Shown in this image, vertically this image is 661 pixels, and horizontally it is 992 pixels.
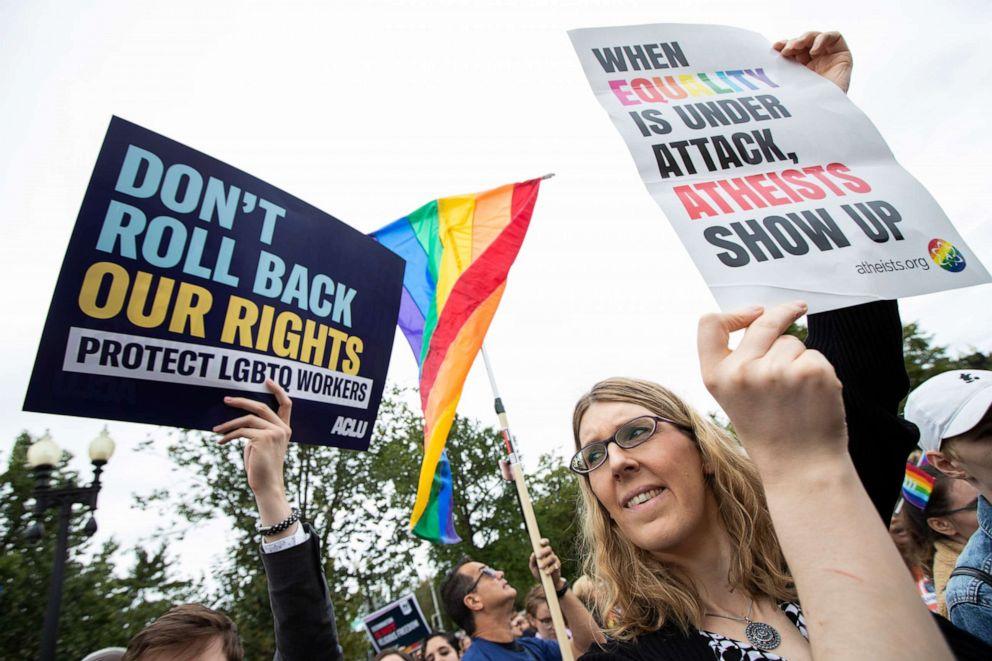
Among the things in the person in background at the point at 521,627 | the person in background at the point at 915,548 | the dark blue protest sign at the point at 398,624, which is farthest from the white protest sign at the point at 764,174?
the dark blue protest sign at the point at 398,624

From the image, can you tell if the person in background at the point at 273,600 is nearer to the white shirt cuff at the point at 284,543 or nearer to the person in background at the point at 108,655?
the white shirt cuff at the point at 284,543

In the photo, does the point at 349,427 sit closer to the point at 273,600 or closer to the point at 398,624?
the point at 273,600

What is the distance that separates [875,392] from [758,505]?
0.51 m

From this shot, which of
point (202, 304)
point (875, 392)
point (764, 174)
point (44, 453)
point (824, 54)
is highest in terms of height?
point (824, 54)

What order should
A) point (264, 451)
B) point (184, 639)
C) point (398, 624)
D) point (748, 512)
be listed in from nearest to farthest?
point (748, 512)
point (184, 639)
point (264, 451)
point (398, 624)

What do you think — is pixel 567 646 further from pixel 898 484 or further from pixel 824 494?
pixel 824 494

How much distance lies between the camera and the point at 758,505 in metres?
1.88

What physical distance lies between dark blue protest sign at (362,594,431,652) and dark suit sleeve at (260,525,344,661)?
1072 cm

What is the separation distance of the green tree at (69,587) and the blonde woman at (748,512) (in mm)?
16412

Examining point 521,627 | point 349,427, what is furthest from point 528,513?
point 521,627

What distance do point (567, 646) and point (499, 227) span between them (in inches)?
142

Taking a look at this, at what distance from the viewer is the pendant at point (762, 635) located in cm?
147

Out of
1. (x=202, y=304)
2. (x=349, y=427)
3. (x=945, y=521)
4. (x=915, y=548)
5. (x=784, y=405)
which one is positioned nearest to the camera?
(x=784, y=405)

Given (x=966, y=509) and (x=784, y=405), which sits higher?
(x=784, y=405)
